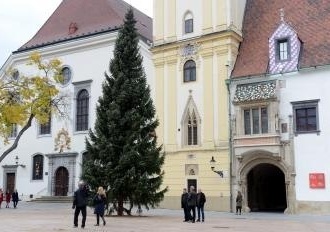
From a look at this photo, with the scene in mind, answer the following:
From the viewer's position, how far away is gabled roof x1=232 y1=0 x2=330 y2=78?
28406 millimetres

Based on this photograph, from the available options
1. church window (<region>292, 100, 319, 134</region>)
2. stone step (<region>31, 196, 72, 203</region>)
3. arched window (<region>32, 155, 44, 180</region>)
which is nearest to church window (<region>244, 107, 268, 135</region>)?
church window (<region>292, 100, 319, 134</region>)

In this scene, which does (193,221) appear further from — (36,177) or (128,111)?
(36,177)

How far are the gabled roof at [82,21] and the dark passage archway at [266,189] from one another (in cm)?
1422

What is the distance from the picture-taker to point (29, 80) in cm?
3197

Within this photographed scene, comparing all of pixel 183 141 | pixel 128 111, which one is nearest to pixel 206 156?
pixel 183 141

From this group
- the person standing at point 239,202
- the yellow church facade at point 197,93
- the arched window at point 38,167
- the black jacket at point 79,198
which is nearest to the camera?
the black jacket at point 79,198

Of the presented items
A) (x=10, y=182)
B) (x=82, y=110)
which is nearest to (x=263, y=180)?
(x=82, y=110)

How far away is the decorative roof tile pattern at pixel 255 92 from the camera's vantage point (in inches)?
1106

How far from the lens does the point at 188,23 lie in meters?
33.1

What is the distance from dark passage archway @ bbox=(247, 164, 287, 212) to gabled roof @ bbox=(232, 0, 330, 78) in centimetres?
651

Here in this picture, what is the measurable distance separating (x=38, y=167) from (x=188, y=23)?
687 inches

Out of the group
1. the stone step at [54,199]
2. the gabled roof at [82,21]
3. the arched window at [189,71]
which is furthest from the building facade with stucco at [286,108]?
the stone step at [54,199]

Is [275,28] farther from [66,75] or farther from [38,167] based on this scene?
[38,167]

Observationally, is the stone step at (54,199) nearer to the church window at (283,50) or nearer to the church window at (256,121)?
the church window at (256,121)
